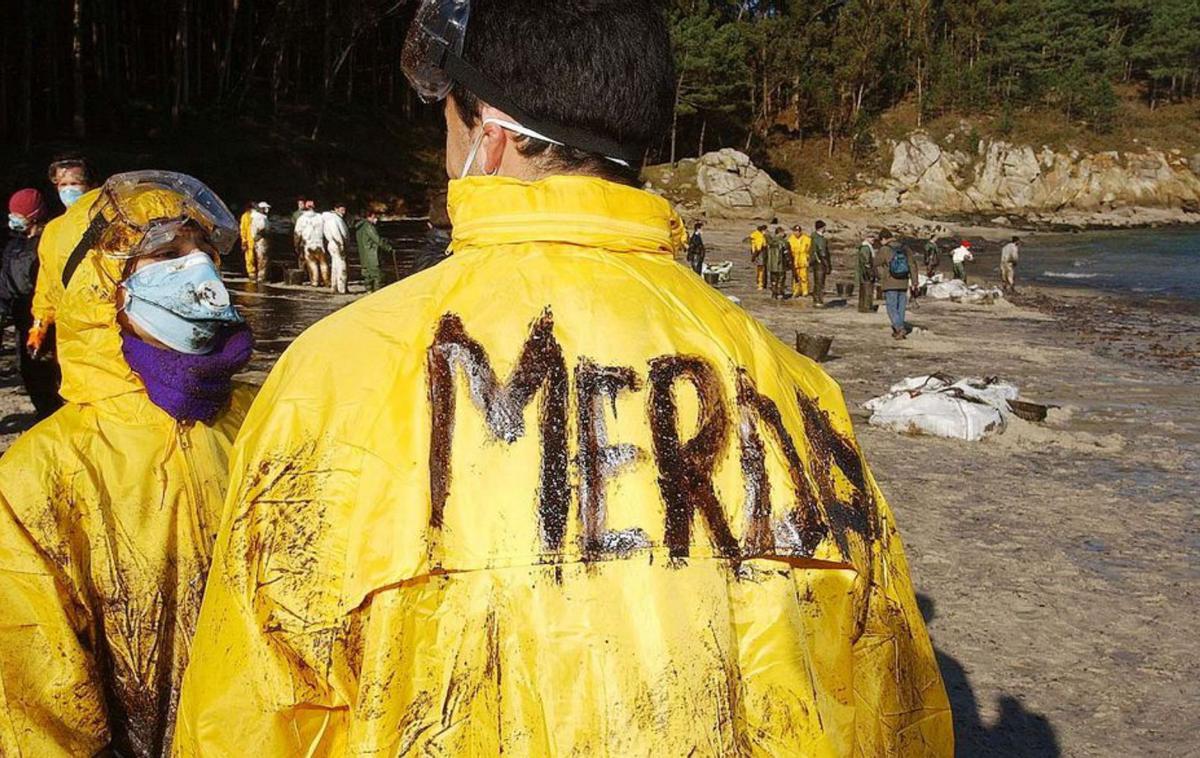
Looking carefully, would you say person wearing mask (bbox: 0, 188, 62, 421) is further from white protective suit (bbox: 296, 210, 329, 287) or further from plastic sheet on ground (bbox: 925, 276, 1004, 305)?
plastic sheet on ground (bbox: 925, 276, 1004, 305)

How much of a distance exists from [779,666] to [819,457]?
1.01ft

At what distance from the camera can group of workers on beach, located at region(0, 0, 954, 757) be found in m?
1.24

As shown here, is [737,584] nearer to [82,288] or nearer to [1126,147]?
[82,288]

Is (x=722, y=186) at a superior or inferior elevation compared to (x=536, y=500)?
superior

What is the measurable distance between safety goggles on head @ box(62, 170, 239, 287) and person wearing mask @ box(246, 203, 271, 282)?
53.9 ft

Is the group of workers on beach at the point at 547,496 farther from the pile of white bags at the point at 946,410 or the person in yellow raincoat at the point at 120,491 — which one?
the pile of white bags at the point at 946,410

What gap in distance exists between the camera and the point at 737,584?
1.31 metres

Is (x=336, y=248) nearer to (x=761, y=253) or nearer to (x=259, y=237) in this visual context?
(x=259, y=237)

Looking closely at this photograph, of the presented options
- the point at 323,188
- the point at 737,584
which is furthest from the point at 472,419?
the point at 323,188

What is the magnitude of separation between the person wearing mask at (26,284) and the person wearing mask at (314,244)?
11.8 meters

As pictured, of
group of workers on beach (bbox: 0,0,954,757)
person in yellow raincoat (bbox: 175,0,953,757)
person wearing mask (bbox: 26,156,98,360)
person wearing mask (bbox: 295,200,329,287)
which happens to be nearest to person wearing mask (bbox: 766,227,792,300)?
person wearing mask (bbox: 295,200,329,287)

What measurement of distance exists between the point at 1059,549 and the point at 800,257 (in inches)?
589

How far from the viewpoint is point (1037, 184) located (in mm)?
63031

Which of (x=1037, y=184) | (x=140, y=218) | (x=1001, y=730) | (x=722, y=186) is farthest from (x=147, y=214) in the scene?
(x=1037, y=184)
